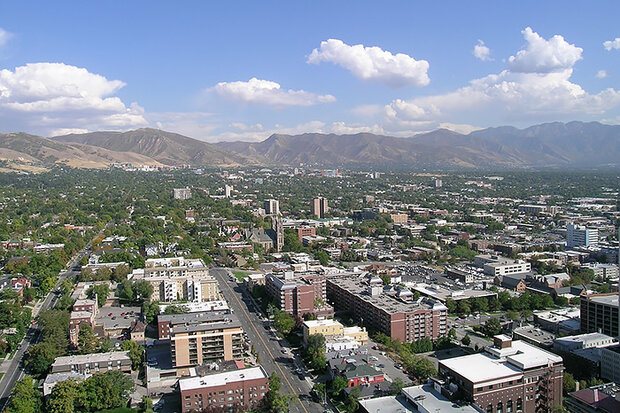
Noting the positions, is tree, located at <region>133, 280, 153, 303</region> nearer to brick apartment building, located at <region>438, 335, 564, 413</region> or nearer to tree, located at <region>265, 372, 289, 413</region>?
tree, located at <region>265, 372, 289, 413</region>

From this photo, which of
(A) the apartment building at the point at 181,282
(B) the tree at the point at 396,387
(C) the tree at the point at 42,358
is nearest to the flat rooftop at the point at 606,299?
(B) the tree at the point at 396,387

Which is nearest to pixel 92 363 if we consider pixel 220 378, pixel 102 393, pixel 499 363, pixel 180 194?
pixel 102 393

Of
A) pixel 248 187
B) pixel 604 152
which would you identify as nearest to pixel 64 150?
pixel 248 187

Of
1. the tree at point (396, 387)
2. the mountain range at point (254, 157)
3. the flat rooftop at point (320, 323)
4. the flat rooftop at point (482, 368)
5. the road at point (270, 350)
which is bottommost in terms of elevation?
the road at point (270, 350)

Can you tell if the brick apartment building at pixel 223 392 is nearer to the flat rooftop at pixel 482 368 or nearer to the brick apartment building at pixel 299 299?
the flat rooftop at pixel 482 368

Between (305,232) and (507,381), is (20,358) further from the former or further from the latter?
(305,232)

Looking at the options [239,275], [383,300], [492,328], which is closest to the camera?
[492,328]

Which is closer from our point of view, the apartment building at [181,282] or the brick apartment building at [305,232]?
the apartment building at [181,282]
